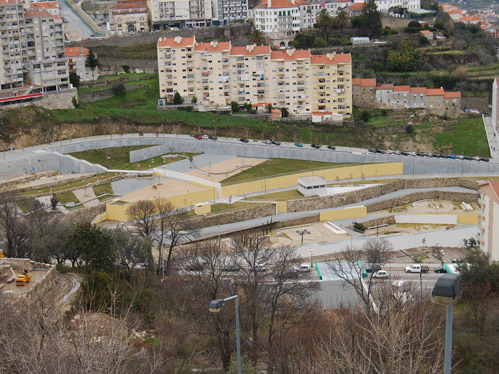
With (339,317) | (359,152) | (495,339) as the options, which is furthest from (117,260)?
(359,152)

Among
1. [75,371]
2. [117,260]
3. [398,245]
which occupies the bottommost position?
[398,245]

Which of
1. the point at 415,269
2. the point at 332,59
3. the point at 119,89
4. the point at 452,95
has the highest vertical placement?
the point at 332,59

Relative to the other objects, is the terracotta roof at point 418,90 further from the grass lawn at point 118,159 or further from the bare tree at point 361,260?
the bare tree at point 361,260

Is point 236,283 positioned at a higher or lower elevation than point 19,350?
lower

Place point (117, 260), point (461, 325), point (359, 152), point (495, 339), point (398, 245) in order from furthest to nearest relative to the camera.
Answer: point (359, 152), point (398, 245), point (117, 260), point (461, 325), point (495, 339)

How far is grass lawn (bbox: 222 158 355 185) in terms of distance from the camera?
44719 mm

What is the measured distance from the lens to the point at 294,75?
5656 cm

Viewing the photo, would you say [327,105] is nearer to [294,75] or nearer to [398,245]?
[294,75]

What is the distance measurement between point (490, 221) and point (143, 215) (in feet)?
47.9

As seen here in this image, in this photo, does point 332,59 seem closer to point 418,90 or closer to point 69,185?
point 418,90

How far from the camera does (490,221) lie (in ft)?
104

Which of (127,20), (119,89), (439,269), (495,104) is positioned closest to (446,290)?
(439,269)

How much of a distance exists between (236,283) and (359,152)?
85.7ft

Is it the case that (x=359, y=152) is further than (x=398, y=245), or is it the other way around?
(x=359, y=152)
